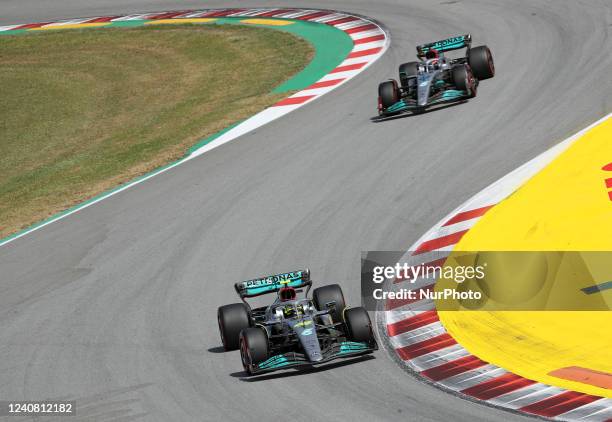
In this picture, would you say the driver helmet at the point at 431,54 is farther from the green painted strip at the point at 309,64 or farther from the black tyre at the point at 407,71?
the green painted strip at the point at 309,64

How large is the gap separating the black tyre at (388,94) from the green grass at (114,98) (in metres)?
3.46

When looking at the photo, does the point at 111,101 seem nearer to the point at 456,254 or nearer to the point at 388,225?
the point at 388,225

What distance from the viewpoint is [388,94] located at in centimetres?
1977

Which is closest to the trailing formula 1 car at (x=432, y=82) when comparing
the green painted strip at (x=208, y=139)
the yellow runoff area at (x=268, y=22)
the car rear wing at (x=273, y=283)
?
the green painted strip at (x=208, y=139)

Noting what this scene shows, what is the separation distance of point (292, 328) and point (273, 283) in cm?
107

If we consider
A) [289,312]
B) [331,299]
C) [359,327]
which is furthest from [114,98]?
[359,327]

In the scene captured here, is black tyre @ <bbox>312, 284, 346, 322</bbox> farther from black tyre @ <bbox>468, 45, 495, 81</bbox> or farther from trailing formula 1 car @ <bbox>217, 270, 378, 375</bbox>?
black tyre @ <bbox>468, 45, 495, 81</bbox>

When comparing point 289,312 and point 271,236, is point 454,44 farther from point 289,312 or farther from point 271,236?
point 289,312

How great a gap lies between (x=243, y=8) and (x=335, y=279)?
1986 centimetres

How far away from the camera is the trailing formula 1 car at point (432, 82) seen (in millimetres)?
19391

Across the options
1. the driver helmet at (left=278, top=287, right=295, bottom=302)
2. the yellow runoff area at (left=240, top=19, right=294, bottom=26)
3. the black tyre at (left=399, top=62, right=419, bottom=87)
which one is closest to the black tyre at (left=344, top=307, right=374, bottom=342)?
the driver helmet at (left=278, top=287, right=295, bottom=302)

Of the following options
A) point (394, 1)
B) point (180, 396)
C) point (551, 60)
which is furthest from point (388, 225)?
point (394, 1)

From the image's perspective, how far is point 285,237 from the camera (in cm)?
1524

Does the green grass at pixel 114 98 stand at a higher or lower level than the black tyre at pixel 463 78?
lower
